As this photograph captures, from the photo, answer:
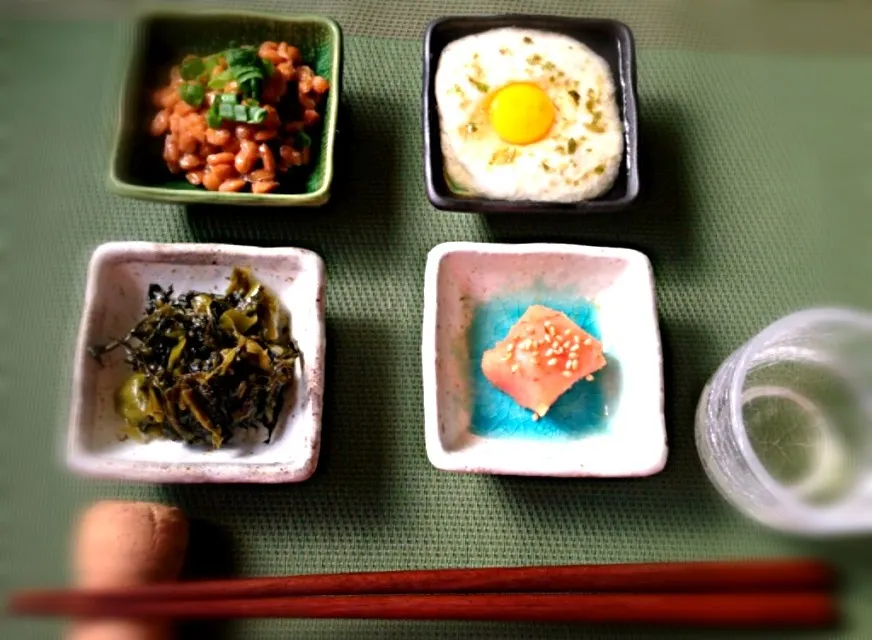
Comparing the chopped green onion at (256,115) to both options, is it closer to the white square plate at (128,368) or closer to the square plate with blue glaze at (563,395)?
the white square plate at (128,368)

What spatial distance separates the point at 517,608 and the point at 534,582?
0.06 m

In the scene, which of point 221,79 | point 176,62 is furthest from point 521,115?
point 176,62

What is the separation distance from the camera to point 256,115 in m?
1.67

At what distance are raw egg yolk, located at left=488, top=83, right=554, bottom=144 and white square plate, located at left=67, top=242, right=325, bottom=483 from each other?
0.54 metres

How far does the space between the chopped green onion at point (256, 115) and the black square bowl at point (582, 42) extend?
0.36 m

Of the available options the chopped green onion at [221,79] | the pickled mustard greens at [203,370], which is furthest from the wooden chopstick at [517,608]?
the chopped green onion at [221,79]

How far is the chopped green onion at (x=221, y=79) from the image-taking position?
1.72m

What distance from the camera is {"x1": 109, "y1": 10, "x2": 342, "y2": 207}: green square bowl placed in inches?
64.1

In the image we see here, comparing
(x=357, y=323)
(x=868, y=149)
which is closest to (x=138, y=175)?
(x=357, y=323)

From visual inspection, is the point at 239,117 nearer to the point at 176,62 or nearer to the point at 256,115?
the point at 256,115

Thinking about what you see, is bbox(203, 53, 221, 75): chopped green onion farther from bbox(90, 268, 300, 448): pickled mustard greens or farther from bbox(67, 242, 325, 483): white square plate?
bbox(90, 268, 300, 448): pickled mustard greens


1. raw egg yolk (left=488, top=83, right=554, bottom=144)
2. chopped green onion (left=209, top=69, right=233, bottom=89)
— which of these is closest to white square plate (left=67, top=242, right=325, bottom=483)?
chopped green onion (left=209, top=69, right=233, bottom=89)

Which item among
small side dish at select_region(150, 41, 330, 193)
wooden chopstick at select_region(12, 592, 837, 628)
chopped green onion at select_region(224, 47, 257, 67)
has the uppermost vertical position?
chopped green onion at select_region(224, 47, 257, 67)

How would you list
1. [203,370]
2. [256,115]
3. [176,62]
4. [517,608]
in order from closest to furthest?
1. [517,608]
2. [203,370]
3. [256,115]
4. [176,62]
